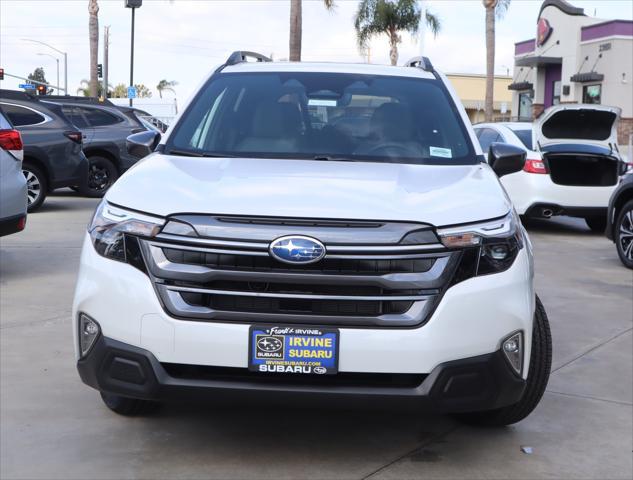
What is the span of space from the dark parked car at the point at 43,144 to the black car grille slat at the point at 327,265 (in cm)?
1054

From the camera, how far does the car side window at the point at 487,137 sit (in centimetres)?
1307

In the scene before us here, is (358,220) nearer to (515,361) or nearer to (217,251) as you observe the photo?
(217,251)

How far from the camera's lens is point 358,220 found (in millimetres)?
3549

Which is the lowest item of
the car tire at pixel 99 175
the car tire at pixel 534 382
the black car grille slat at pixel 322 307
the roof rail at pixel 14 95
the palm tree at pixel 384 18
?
the car tire at pixel 99 175

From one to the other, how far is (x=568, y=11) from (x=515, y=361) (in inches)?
1631

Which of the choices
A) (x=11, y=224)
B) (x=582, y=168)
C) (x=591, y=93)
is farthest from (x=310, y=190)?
(x=591, y=93)

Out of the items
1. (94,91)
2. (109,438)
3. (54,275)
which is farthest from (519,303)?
(94,91)

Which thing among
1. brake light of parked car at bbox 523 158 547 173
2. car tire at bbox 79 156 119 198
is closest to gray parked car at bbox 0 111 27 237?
brake light of parked car at bbox 523 158 547 173

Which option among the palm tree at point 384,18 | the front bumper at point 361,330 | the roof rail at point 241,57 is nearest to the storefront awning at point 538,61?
the palm tree at point 384,18

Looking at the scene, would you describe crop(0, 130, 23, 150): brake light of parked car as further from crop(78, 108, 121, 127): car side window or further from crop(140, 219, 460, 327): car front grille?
crop(78, 108, 121, 127): car side window

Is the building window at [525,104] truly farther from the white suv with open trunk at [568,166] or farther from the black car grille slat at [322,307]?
the black car grille slat at [322,307]

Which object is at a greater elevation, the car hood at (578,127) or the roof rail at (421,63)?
the roof rail at (421,63)

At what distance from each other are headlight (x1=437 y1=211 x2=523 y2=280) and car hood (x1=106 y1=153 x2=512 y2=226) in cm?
4

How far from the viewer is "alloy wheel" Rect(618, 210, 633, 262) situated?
963 centimetres
